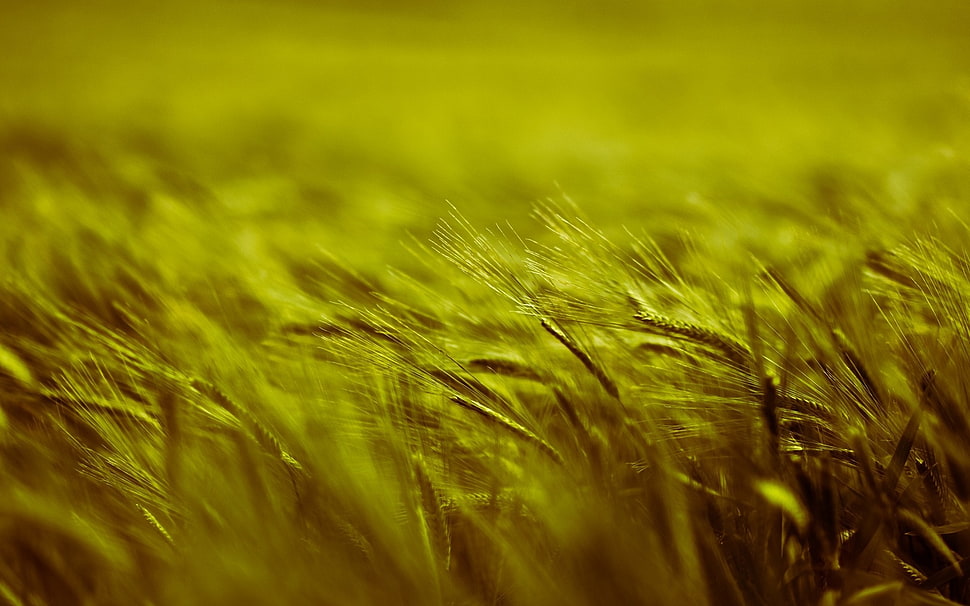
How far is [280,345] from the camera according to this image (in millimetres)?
419

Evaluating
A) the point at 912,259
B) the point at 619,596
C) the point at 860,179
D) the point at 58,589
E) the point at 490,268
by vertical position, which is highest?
the point at 860,179

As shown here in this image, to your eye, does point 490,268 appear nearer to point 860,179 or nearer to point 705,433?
point 705,433

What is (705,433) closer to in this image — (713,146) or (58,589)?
(58,589)

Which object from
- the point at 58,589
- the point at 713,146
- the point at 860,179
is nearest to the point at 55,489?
the point at 58,589

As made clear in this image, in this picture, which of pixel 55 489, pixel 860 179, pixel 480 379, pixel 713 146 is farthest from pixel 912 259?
pixel 713 146

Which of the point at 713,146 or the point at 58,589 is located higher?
the point at 713,146

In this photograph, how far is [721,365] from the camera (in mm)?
368

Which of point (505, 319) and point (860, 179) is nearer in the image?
point (505, 319)

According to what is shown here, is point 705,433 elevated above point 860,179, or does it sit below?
below

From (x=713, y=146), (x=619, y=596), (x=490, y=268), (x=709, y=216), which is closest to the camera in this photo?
(x=619, y=596)

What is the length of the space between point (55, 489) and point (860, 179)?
2.64 feet

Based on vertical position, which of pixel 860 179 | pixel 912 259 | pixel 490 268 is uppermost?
pixel 860 179

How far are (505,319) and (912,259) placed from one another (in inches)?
10.3

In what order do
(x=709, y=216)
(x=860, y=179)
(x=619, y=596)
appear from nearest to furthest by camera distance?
(x=619, y=596)
(x=709, y=216)
(x=860, y=179)
